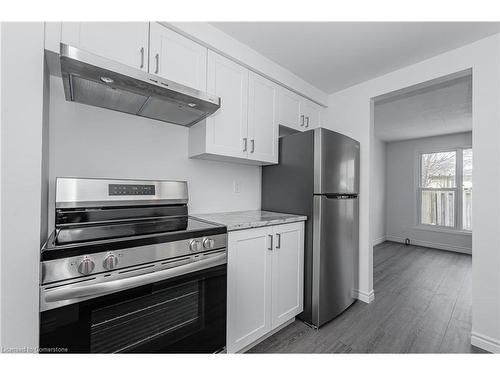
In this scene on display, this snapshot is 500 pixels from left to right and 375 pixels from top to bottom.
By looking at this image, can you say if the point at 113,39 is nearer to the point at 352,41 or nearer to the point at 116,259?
the point at 116,259

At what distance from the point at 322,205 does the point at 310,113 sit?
1.23m

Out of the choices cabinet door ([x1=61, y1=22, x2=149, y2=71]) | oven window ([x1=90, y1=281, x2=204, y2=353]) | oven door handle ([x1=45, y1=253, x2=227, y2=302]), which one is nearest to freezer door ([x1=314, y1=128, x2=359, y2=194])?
oven door handle ([x1=45, y1=253, x2=227, y2=302])

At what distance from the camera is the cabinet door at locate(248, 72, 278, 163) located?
1927mm

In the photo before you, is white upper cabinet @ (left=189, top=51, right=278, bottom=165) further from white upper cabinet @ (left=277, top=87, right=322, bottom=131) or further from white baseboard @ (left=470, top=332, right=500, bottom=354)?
white baseboard @ (left=470, top=332, right=500, bottom=354)

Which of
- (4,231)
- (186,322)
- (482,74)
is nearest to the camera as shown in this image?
(4,231)

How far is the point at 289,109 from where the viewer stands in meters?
2.28

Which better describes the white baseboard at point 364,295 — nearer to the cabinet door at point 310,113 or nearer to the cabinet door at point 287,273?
the cabinet door at point 287,273

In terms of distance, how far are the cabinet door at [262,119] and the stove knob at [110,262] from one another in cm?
125

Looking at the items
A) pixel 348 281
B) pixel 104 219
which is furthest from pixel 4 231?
pixel 348 281

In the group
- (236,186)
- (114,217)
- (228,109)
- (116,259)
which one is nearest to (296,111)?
(228,109)

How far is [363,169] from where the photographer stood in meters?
2.45

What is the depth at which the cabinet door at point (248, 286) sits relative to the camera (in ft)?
4.75

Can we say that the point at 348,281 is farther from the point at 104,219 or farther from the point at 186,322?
the point at 104,219

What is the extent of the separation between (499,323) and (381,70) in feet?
7.51
